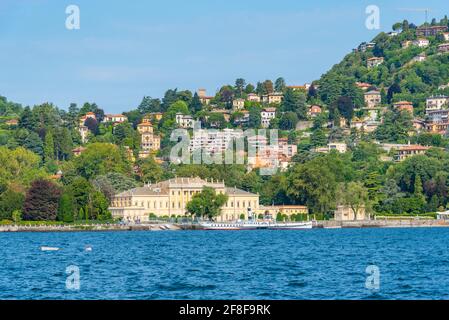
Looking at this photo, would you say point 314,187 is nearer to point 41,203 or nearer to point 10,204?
point 41,203

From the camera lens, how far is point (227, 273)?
3828 centimetres

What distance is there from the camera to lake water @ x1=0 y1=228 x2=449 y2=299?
31.4m

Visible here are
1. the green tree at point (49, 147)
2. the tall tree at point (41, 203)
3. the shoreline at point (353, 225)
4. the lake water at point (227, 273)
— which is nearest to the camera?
the lake water at point (227, 273)

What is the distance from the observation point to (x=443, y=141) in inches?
6452

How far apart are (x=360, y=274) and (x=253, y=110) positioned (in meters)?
158

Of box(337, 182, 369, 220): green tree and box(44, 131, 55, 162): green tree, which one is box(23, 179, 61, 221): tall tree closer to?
box(337, 182, 369, 220): green tree

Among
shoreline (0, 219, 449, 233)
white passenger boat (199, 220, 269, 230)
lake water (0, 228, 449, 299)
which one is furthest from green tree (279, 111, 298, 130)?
lake water (0, 228, 449, 299)

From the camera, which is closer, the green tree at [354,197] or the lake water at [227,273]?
the lake water at [227,273]

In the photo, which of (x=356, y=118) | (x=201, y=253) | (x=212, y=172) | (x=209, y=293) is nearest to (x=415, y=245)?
(x=201, y=253)

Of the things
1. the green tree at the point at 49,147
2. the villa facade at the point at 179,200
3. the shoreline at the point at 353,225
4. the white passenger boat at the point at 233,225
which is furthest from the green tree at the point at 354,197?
the green tree at the point at 49,147

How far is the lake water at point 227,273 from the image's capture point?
31.4 meters
